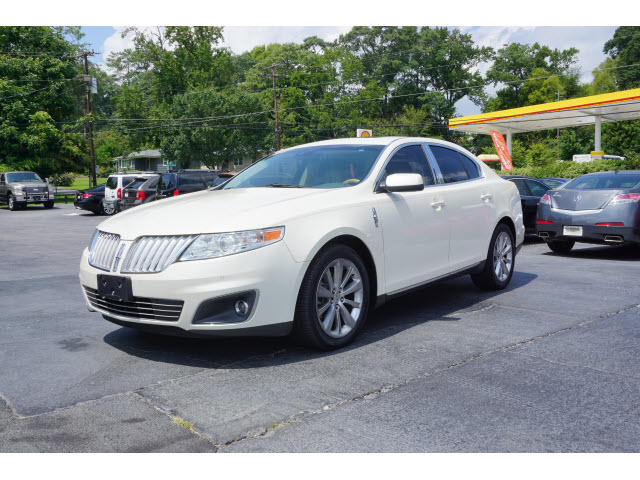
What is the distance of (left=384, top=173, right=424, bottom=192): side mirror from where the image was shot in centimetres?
498

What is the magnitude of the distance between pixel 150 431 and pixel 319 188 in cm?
256

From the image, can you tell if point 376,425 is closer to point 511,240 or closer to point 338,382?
point 338,382

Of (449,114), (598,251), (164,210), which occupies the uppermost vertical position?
(449,114)

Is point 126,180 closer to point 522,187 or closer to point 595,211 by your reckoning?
point 522,187

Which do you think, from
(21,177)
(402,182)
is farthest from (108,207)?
(402,182)

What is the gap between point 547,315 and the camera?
576 cm

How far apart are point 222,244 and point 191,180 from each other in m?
16.1

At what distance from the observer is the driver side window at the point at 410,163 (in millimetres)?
5457

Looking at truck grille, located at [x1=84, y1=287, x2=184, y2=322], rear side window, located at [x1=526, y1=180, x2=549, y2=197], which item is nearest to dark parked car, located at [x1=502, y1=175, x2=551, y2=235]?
rear side window, located at [x1=526, y1=180, x2=549, y2=197]

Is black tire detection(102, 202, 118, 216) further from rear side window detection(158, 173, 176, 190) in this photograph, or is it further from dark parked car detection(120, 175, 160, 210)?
rear side window detection(158, 173, 176, 190)

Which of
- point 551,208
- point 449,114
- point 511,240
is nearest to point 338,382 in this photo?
point 511,240

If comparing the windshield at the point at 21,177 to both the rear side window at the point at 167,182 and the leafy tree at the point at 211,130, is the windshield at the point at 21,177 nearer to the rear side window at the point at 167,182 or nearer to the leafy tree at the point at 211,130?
the rear side window at the point at 167,182

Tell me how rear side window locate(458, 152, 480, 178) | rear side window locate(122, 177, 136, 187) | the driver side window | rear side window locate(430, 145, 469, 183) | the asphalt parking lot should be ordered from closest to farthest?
the asphalt parking lot, the driver side window, rear side window locate(430, 145, 469, 183), rear side window locate(458, 152, 480, 178), rear side window locate(122, 177, 136, 187)

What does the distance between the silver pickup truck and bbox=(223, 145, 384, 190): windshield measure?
27.9 m
